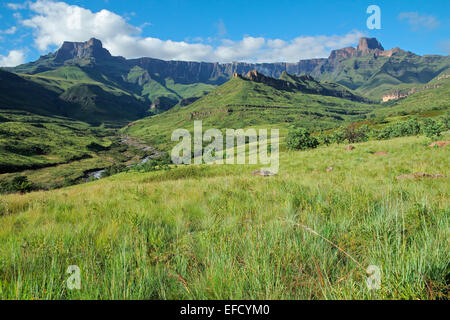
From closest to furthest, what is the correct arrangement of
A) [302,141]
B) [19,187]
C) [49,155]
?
1. [302,141]
2. [19,187]
3. [49,155]

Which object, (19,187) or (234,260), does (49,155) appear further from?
(234,260)

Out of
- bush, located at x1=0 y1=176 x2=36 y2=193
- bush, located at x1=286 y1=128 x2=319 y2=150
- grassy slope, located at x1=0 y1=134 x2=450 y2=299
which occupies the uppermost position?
bush, located at x1=286 y1=128 x2=319 y2=150

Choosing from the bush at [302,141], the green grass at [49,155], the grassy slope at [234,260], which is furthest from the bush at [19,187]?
the bush at [302,141]

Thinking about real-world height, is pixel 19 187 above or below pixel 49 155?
below

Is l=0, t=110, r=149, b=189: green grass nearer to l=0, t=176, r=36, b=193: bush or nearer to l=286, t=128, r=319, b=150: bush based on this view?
l=0, t=176, r=36, b=193: bush

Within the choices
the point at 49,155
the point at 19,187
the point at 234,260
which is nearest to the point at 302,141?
the point at 234,260

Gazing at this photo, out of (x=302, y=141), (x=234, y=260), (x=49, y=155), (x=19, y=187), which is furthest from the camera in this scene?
(x=49, y=155)

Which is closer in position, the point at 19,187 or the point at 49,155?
the point at 19,187

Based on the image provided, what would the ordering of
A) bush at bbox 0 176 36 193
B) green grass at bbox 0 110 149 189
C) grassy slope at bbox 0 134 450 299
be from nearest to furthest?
grassy slope at bbox 0 134 450 299 < bush at bbox 0 176 36 193 < green grass at bbox 0 110 149 189

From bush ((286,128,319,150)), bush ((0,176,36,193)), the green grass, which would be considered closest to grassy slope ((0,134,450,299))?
bush ((0,176,36,193))
